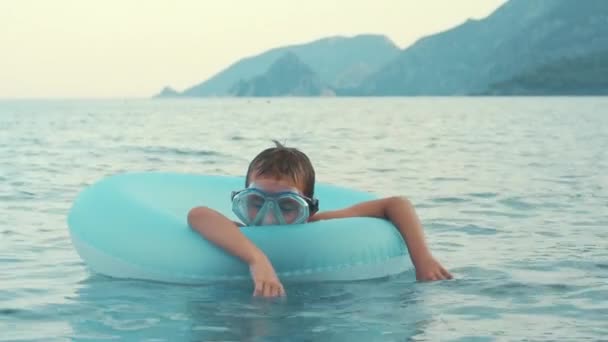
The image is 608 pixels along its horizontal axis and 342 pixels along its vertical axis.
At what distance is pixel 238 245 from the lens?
12.8 ft

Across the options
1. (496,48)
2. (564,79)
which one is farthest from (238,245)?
(496,48)

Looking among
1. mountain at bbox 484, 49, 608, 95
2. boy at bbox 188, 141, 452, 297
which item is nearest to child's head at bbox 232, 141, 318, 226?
boy at bbox 188, 141, 452, 297

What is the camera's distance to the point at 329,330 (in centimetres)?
353

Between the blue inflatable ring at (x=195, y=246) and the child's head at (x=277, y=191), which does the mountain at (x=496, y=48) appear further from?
the child's head at (x=277, y=191)

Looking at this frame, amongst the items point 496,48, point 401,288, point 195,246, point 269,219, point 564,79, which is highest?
point 496,48

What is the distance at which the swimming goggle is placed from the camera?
401 centimetres

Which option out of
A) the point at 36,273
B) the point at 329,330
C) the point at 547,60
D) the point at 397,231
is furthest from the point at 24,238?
the point at 547,60

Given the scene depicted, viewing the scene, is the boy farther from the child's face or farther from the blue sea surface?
the blue sea surface

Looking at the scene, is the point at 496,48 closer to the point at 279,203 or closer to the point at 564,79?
the point at 564,79

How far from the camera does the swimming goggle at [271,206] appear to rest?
4.01 meters

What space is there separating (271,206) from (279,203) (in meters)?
0.04

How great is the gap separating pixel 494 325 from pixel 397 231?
0.94m

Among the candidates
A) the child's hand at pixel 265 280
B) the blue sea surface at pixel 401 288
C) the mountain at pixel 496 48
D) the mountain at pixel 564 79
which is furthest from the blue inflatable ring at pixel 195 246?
the mountain at pixel 496 48

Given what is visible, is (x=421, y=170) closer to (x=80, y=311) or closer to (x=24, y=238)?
(x=24, y=238)
